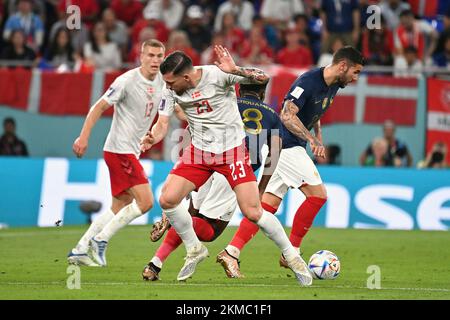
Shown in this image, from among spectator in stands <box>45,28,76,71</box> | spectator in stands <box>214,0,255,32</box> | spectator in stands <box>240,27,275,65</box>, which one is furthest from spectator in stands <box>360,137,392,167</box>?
spectator in stands <box>45,28,76,71</box>

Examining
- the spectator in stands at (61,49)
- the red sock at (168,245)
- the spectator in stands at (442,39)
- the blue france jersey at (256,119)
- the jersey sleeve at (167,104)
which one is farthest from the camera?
the spectator in stands at (442,39)

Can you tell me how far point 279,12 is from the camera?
2411 cm

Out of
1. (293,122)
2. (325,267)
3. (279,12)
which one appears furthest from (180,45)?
(325,267)

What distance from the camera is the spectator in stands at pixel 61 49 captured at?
22.4 meters

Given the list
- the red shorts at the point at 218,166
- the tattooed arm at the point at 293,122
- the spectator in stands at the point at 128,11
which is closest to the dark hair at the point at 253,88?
the tattooed arm at the point at 293,122

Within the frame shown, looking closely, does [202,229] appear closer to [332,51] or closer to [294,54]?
[332,51]

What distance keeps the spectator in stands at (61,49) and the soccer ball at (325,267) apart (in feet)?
37.7

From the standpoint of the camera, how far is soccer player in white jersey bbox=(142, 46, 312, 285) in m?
11.0

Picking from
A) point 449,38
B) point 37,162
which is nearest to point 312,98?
point 37,162

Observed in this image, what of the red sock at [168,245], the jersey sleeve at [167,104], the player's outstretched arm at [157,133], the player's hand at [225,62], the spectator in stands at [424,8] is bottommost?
the red sock at [168,245]

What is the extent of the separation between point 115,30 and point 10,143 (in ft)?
13.5

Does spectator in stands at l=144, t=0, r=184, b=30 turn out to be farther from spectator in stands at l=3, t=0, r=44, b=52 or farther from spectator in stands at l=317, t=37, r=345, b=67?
spectator in stands at l=317, t=37, r=345, b=67

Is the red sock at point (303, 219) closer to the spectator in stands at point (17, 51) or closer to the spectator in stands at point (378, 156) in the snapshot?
the spectator in stands at point (378, 156)

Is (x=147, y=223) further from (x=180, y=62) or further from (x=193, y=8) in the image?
(x=180, y=62)
